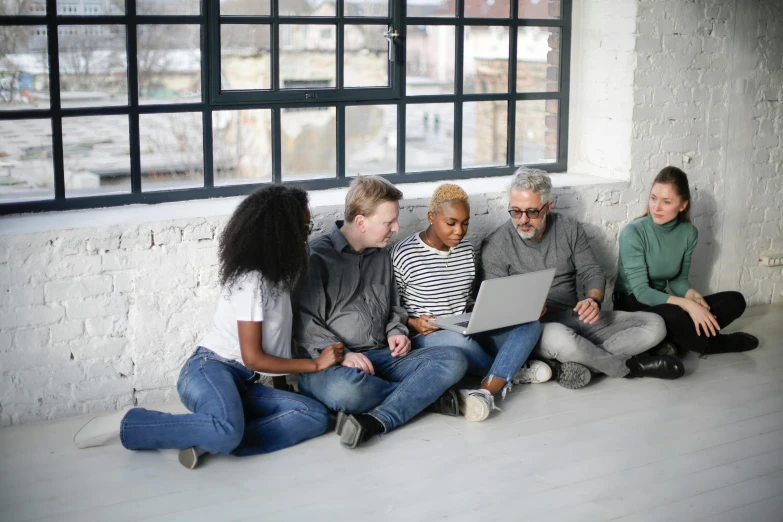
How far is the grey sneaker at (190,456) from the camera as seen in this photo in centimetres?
350

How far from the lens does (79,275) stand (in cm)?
392

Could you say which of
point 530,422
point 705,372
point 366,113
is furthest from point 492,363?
point 366,113

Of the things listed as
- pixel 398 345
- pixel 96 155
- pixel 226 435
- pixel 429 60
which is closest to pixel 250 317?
pixel 226 435

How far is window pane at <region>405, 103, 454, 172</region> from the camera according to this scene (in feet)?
16.3

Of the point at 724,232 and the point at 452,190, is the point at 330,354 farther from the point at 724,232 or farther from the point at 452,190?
the point at 724,232

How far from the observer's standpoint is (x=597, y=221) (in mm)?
5195

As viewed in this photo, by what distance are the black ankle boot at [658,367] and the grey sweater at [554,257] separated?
15.4 inches

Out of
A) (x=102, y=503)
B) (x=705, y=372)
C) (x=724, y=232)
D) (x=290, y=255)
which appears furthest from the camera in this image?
(x=724, y=232)

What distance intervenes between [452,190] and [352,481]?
56.7 inches

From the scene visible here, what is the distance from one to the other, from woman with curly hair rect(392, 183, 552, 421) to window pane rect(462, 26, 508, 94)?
3.40 ft

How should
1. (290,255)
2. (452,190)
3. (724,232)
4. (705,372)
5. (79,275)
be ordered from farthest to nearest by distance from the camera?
(724,232) → (705,372) → (452,190) → (79,275) → (290,255)

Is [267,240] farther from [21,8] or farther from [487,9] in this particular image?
[487,9]

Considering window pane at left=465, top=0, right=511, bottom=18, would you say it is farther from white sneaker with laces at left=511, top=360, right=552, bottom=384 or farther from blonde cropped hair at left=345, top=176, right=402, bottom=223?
white sneaker with laces at left=511, top=360, right=552, bottom=384

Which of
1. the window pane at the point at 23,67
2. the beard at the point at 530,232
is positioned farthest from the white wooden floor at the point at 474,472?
the window pane at the point at 23,67
